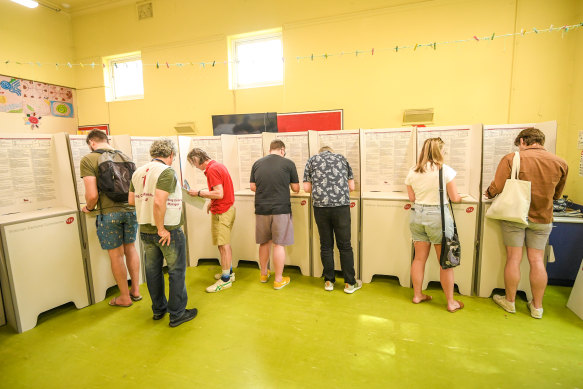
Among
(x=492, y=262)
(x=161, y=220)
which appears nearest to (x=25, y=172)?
(x=161, y=220)

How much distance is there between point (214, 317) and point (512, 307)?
105 inches

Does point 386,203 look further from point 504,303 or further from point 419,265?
point 504,303

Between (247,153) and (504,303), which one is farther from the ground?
(247,153)

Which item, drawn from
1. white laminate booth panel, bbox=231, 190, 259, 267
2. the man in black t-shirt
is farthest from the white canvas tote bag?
white laminate booth panel, bbox=231, 190, 259, 267

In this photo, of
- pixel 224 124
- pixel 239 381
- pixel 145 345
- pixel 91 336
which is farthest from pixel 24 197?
pixel 224 124

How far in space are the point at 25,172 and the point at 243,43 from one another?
3.94 m

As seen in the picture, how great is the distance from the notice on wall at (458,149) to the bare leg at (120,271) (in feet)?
10.6

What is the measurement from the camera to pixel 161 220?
2.21 metres

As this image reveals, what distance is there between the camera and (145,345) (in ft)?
7.32

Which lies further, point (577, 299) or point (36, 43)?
point (36, 43)

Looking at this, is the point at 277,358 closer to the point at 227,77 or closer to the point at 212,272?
the point at 212,272

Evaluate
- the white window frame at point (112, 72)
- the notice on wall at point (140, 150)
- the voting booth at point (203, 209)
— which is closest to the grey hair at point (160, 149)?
the notice on wall at point (140, 150)

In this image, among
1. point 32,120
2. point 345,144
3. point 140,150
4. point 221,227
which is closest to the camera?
point 221,227

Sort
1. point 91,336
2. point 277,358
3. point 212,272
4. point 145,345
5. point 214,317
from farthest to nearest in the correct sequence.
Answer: point 212,272 < point 214,317 < point 91,336 < point 145,345 < point 277,358
